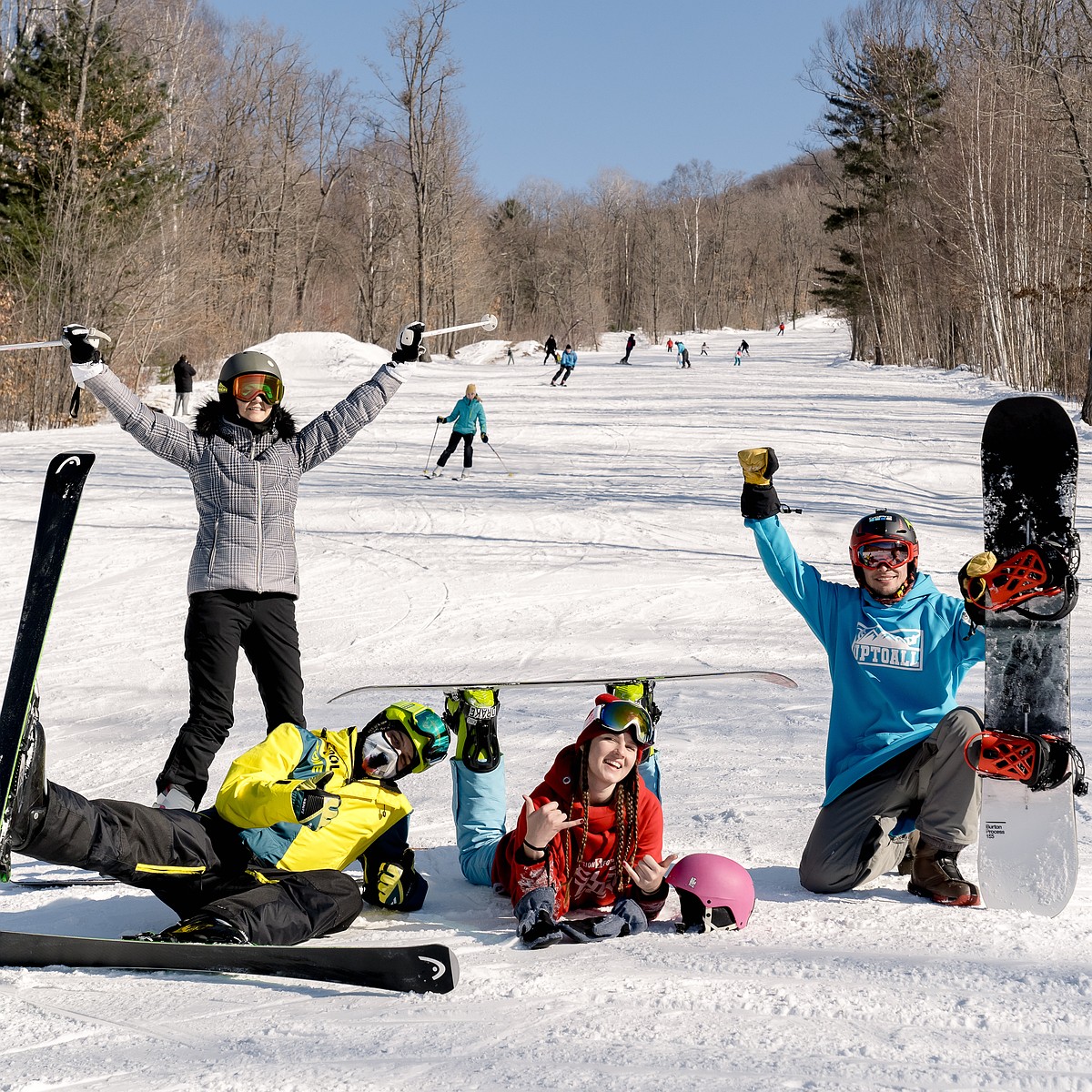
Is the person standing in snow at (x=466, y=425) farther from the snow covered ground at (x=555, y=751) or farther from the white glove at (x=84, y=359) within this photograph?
the white glove at (x=84, y=359)

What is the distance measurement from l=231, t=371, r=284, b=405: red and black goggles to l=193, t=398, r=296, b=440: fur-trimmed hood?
93 mm

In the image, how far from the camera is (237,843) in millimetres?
3135

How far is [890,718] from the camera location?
342 cm

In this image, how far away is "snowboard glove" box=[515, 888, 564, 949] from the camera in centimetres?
296

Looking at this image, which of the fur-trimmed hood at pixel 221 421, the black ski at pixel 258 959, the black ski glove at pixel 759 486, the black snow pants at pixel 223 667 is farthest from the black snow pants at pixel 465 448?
the black ski at pixel 258 959

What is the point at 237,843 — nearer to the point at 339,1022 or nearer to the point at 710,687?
the point at 339,1022

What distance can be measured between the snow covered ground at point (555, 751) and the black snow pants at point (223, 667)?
52 cm

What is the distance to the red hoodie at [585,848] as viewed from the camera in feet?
10.2

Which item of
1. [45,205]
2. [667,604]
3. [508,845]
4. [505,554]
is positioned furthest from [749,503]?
[45,205]

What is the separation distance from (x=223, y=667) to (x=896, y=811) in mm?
2324

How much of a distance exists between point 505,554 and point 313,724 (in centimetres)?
480

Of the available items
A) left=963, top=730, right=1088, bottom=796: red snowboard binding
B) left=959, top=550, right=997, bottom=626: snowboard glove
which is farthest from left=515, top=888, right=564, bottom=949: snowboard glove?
left=959, top=550, right=997, bottom=626: snowboard glove

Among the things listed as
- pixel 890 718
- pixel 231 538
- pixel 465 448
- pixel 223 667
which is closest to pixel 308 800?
pixel 223 667

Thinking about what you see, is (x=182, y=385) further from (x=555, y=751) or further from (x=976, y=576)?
(x=976, y=576)
